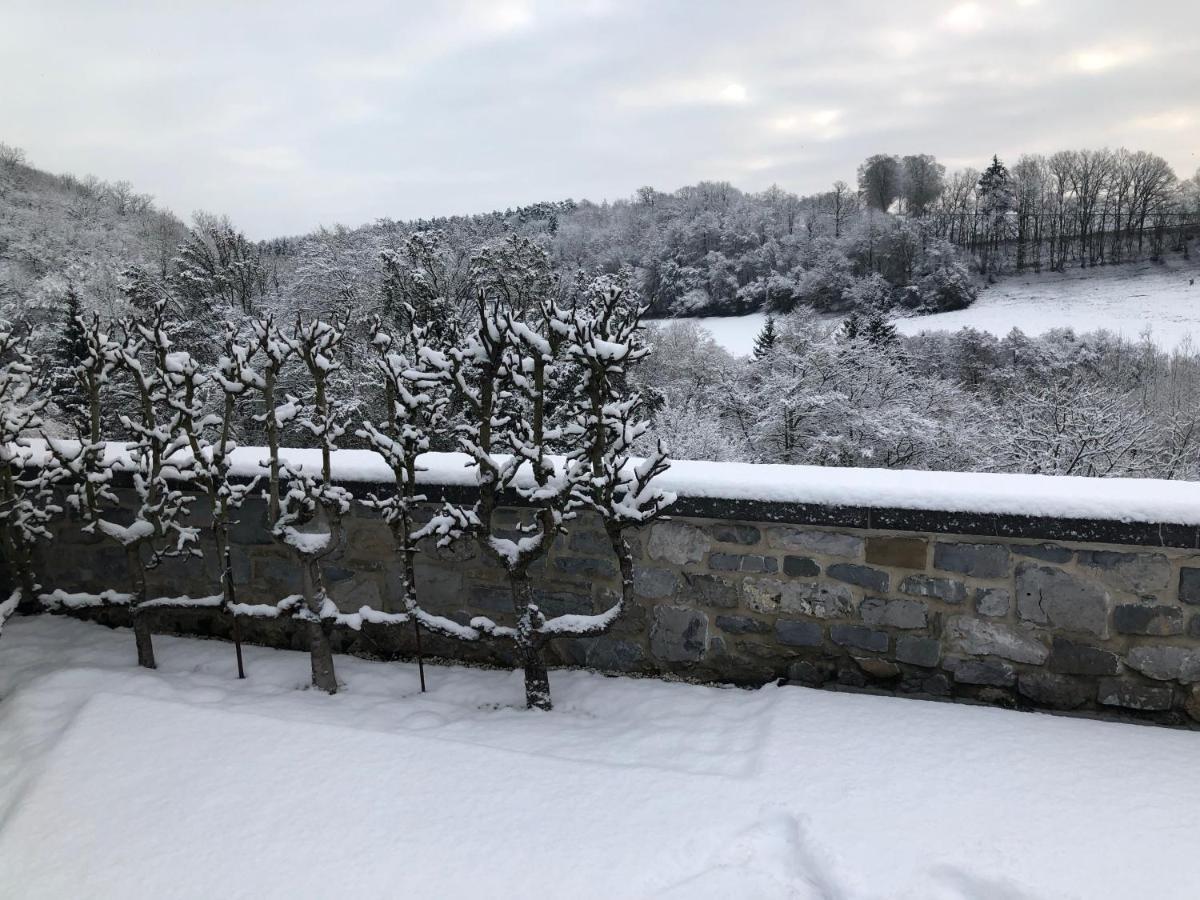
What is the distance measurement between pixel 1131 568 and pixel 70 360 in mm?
15645

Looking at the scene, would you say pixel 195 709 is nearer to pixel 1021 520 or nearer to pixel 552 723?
pixel 552 723

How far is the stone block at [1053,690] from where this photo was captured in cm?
257

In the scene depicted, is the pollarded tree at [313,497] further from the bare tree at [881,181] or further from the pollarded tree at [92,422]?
the bare tree at [881,181]

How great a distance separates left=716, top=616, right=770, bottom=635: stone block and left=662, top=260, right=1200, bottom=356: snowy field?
29.0 metres

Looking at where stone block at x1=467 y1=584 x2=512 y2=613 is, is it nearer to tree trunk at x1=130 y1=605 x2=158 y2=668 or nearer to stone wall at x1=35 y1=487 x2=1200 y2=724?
stone wall at x1=35 y1=487 x2=1200 y2=724

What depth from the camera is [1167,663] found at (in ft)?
8.11

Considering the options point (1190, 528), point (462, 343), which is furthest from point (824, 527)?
point (462, 343)

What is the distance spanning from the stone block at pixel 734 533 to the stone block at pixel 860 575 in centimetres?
30

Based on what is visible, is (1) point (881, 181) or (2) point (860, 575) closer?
(2) point (860, 575)

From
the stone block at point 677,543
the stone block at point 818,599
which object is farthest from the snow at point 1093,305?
the stone block at point 677,543

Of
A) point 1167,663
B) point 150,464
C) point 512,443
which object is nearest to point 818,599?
point 1167,663

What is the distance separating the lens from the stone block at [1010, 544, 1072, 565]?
8.27ft

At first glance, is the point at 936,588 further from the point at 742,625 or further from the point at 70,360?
the point at 70,360

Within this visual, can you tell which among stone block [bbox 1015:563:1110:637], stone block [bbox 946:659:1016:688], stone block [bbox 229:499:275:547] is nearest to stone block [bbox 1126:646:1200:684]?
stone block [bbox 1015:563:1110:637]
